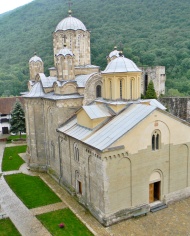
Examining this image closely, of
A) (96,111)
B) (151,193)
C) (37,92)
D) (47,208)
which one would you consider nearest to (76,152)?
(96,111)

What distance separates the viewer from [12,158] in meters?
27.1

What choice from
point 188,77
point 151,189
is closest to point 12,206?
point 151,189

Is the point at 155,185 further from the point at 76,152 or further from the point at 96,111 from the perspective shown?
the point at 96,111

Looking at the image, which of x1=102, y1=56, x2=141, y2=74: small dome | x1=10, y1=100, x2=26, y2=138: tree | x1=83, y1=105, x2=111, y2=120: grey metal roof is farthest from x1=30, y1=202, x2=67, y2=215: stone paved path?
x1=10, y1=100, x2=26, y2=138: tree

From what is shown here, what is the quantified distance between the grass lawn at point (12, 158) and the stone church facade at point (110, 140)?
421 cm

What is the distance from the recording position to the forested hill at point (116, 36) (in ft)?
178

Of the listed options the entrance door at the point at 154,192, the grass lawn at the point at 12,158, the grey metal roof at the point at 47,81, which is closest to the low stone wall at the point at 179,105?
the entrance door at the point at 154,192

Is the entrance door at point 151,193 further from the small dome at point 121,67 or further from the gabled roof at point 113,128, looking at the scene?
the small dome at point 121,67

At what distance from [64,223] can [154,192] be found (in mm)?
6002

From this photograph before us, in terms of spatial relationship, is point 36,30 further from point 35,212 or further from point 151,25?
point 35,212

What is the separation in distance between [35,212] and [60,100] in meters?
7.83

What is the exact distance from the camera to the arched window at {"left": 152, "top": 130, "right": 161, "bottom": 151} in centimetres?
1589

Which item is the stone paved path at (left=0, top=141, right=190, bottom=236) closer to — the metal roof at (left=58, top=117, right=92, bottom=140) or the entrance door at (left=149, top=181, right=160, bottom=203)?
the entrance door at (left=149, top=181, right=160, bottom=203)

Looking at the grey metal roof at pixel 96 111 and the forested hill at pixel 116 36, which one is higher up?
the forested hill at pixel 116 36
